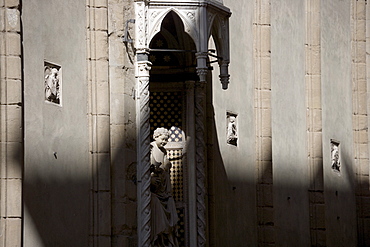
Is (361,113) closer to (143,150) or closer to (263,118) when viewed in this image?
(263,118)

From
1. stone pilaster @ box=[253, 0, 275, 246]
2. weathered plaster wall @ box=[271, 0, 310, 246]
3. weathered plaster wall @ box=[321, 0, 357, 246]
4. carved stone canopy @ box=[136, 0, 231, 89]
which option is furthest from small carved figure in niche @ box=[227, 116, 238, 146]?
weathered plaster wall @ box=[321, 0, 357, 246]

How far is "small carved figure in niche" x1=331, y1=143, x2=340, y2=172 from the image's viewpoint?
2550 centimetres

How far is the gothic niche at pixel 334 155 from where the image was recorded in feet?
83.5

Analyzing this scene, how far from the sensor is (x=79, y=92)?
1669 centimetres

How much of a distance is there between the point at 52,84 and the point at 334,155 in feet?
35.1

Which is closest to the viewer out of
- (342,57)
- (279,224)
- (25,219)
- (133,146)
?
(25,219)

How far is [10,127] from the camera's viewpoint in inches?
581

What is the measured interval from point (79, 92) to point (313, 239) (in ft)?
28.8

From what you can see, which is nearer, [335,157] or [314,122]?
[314,122]

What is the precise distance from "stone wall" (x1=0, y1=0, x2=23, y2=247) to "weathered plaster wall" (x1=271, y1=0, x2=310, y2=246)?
27.2 ft

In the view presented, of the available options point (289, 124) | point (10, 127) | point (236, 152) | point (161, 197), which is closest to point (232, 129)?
point (236, 152)

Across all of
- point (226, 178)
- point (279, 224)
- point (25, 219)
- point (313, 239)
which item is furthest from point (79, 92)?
point (313, 239)

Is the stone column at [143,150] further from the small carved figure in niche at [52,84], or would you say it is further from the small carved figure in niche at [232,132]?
the small carved figure in niche at [232,132]

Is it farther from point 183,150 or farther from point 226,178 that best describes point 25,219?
point 226,178
